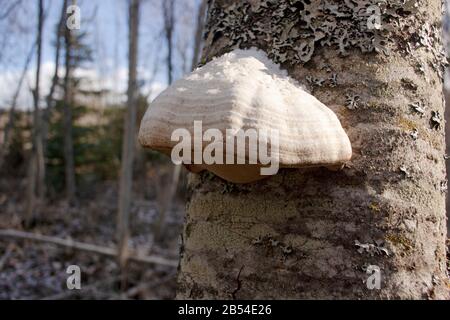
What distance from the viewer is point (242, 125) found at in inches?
36.3

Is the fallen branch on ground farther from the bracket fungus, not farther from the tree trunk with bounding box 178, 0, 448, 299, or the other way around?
the bracket fungus

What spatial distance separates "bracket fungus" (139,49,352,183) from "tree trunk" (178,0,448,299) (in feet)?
0.35

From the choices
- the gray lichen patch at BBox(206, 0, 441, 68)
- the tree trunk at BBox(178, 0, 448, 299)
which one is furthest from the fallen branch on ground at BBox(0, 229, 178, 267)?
the gray lichen patch at BBox(206, 0, 441, 68)

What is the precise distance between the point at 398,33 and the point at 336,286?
764 mm

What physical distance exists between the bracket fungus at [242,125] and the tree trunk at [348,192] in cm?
11

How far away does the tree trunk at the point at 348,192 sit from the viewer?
3.47 feet

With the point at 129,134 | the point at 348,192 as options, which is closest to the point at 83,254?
the point at 129,134

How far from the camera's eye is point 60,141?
13805 mm

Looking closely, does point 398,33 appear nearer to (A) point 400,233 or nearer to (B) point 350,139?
(B) point 350,139

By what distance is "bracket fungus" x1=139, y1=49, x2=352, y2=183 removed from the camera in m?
0.91

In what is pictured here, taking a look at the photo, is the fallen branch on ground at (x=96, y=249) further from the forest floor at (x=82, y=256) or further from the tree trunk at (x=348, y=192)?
the tree trunk at (x=348, y=192)

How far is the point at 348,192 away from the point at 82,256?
7.45 metres

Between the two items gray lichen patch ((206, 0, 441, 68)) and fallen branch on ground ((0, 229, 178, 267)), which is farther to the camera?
fallen branch on ground ((0, 229, 178, 267))
